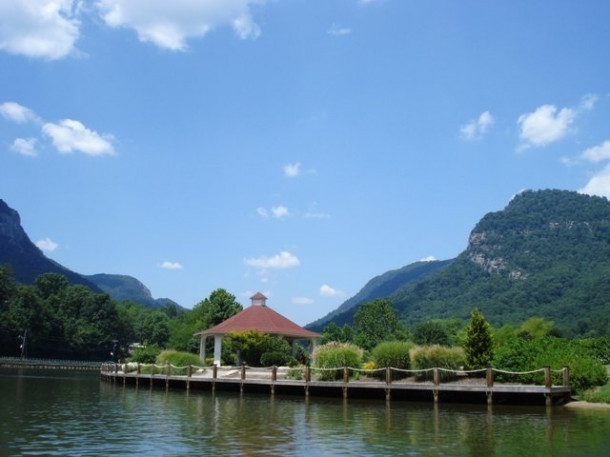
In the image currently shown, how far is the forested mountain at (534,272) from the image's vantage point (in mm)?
114125

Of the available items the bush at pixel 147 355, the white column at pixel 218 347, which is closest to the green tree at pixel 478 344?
the white column at pixel 218 347

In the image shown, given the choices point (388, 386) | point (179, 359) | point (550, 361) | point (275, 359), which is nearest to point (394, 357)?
point (388, 386)

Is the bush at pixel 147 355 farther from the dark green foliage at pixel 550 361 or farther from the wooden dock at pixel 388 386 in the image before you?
the dark green foliage at pixel 550 361

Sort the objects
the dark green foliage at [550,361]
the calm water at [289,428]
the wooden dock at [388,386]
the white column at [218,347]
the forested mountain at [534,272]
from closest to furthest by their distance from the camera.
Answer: the calm water at [289,428] < the wooden dock at [388,386] < the dark green foliage at [550,361] < the white column at [218,347] < the forested mountain at [534,272]

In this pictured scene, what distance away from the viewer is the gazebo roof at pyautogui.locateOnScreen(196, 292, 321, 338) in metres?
46.7

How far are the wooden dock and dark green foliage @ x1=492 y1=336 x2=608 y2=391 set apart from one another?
2.13ft

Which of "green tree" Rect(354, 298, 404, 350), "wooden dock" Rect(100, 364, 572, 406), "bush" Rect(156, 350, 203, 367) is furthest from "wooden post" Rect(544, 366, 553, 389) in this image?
"green tree" Rect(354, 298, 404, 350)

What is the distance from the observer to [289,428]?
1891cm

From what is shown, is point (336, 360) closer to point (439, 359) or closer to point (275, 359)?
point (439, 359)

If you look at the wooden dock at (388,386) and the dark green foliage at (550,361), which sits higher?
the dark green foliage at (550,361)

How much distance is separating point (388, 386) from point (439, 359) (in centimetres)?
279

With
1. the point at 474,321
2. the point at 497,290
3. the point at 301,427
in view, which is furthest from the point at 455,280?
the point at 301,427

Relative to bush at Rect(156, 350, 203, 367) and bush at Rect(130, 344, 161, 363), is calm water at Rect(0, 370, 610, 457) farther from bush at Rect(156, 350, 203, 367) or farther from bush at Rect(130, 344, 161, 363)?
bush at Rect(130, 344, 161, 363)

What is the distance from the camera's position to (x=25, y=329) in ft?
329
